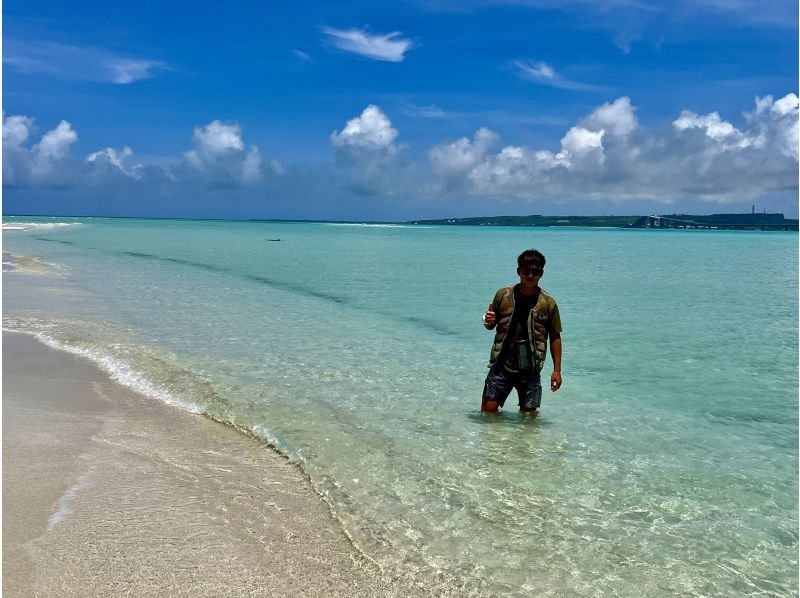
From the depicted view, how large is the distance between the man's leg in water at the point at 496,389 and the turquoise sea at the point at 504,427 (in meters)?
0.14

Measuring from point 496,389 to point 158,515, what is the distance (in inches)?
167

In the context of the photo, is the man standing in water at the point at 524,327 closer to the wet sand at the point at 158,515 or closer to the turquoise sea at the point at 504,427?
the turquoise sea at the point at 504,427

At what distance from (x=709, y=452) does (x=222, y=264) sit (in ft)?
110

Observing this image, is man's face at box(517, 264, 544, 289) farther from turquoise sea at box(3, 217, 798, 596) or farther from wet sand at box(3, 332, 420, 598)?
wet sand at box(3, 332, 420, 598)

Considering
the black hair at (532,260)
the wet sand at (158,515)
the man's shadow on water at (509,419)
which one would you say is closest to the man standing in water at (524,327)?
the black hair at (532,260)

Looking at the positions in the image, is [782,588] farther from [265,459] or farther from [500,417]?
[265,459]

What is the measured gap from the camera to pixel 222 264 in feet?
123

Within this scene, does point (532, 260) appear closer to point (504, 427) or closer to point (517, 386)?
point (517, 386)

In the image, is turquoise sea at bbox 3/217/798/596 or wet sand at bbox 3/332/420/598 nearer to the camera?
wet sand at bbox 3/332/420/598

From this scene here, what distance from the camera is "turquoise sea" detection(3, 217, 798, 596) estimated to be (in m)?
4.86

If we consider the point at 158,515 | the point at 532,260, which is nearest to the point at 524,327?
the point at 532,260

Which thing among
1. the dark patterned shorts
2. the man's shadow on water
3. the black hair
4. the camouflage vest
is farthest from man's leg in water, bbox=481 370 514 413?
the black hair

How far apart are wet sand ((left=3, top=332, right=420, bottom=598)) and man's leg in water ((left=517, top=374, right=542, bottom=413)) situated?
2959mm

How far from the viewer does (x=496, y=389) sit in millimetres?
7938
